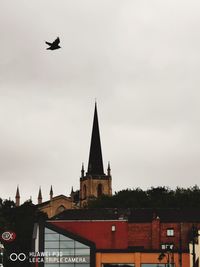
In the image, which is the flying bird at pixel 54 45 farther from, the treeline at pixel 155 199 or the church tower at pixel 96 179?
the church tower at pixel 96 179

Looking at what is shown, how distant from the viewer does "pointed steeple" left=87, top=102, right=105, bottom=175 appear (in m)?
187

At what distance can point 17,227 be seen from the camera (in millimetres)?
113375

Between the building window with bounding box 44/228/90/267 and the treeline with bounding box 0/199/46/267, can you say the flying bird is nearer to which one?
Result: the building window with bounding box 44/228/90/267

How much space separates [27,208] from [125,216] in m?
43.2

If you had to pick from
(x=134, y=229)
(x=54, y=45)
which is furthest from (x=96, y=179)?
(x=54, y=45)

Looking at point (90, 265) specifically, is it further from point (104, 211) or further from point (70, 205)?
point (70, 205)

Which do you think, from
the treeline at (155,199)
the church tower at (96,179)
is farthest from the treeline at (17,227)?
the church tower at (96,179)

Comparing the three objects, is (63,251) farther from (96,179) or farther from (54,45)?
(96,179)

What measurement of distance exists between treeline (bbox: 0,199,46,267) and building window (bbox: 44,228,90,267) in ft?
40.9

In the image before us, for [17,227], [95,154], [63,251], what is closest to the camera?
[63,251]

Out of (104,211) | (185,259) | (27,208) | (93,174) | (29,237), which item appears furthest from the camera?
(93,174)

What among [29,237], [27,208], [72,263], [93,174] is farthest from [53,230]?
[93,174]

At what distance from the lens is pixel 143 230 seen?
89562 mm

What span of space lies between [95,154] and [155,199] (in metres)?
58.0
